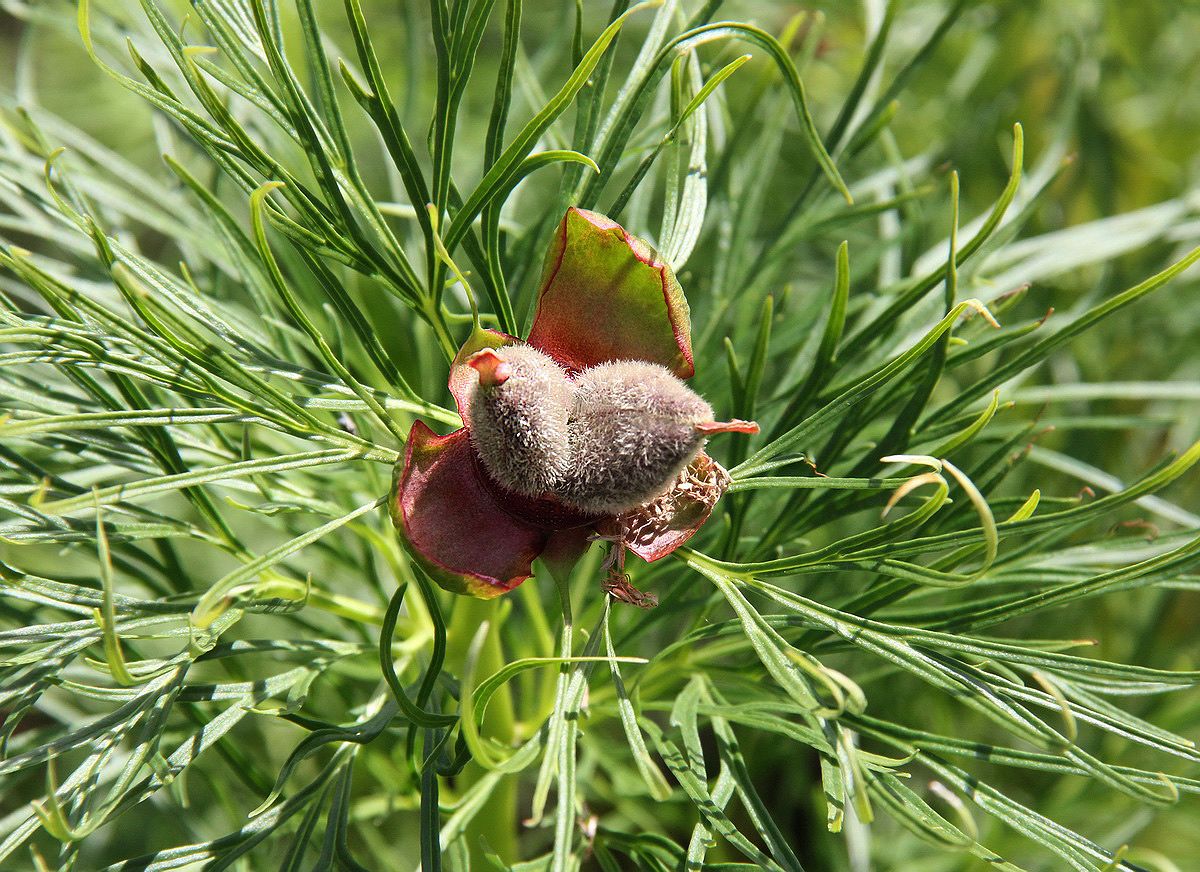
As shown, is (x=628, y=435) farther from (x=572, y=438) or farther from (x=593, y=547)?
(x=593, y=547)

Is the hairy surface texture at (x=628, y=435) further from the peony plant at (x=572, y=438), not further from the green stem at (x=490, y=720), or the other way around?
the green stem at (x=490, y=720)

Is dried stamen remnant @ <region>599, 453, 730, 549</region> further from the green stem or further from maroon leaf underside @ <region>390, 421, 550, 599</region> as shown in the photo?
the green stem

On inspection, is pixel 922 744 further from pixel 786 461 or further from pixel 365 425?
pixel 365 425

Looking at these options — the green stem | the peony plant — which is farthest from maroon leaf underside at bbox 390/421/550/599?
the green stem

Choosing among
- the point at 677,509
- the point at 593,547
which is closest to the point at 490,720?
the point at 593,547

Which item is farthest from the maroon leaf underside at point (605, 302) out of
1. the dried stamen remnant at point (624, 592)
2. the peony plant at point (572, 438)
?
the dried stamen remnant at point (624, 592)

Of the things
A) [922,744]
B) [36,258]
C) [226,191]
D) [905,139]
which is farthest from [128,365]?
[905,139]
